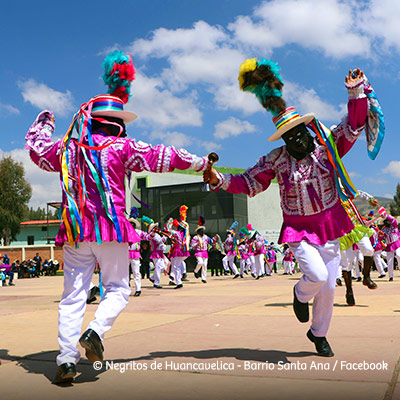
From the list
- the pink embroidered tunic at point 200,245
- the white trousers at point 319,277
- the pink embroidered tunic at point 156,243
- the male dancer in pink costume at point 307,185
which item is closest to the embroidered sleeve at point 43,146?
the male dancer in pink costume at point 307,185

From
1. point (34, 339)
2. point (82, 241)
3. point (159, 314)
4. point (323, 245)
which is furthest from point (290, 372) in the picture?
point (159, 314)

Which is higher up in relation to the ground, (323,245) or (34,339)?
(323,245)

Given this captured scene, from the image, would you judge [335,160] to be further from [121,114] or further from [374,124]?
[121,114]

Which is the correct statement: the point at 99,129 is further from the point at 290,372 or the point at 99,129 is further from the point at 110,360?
the point at 290,372

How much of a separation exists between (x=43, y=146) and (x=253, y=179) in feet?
5.98

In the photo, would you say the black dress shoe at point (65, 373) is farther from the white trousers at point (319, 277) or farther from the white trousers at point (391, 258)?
the white trousers at point (391, 258)

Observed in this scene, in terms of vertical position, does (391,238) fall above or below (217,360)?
above

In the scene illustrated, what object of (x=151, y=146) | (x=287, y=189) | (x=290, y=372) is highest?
(x=151, y=146)

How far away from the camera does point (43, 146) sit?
4141 mm

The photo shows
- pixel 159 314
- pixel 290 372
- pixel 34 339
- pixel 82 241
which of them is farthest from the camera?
pixel 159 314

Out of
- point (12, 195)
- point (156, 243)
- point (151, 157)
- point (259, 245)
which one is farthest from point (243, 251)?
point (12, 195)

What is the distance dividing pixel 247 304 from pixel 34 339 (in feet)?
13.7

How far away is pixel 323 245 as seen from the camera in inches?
163

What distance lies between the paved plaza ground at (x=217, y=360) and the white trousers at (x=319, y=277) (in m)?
0.29
